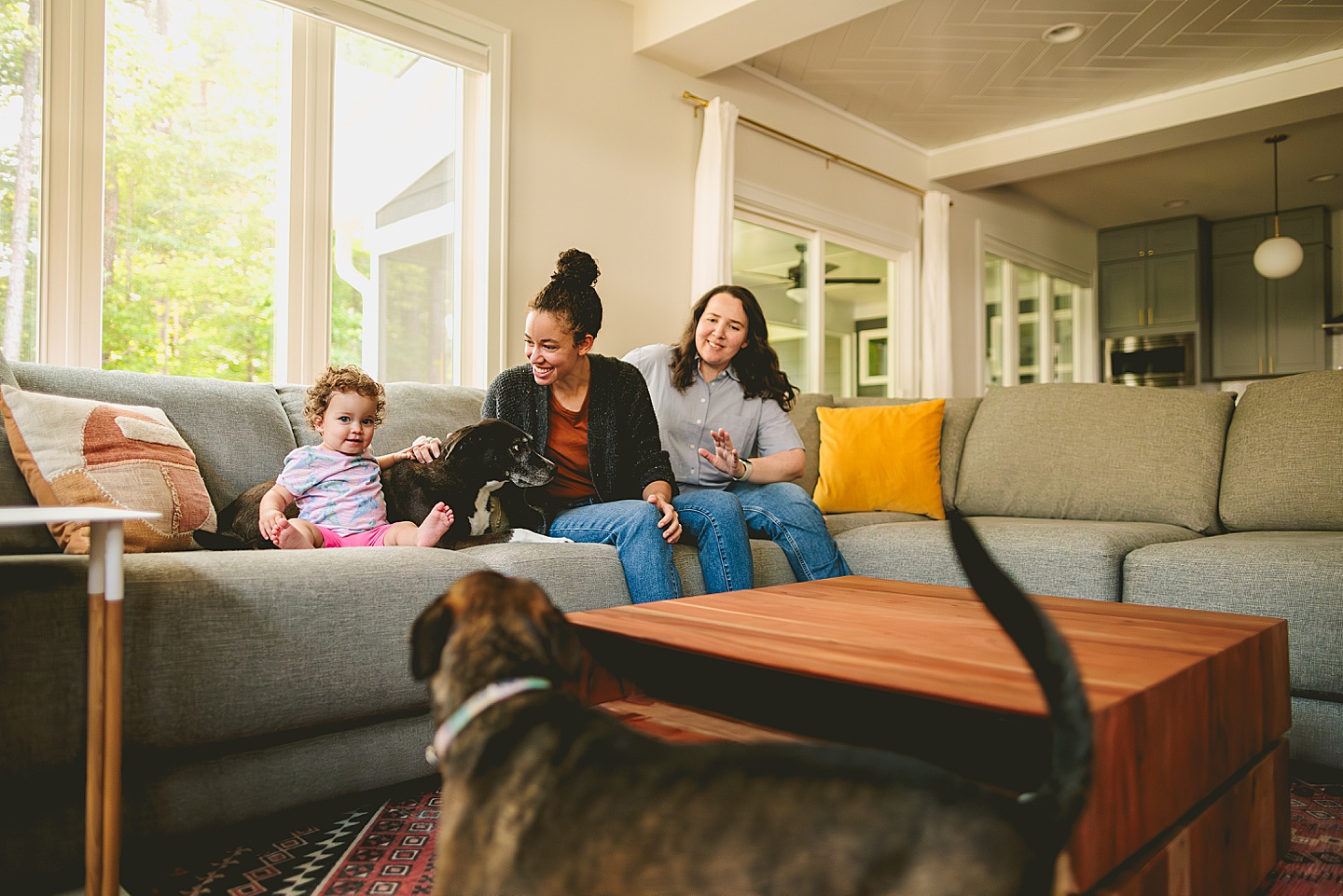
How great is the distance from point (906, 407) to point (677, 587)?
159 cm

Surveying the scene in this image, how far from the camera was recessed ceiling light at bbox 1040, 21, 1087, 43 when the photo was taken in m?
4.00

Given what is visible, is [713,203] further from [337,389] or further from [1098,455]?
[337,389]

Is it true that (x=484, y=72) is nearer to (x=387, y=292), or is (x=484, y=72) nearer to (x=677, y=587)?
(x=387, y=292)

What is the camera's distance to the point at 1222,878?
3.51ft

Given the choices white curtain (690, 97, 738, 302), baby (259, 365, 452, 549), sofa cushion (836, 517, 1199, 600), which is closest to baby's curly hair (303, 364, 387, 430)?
baby (259, 365, 452, 549)

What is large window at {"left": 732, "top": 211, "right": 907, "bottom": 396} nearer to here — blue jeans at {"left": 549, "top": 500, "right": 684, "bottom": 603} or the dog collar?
blue jeans at {"left": 549, "top": 500, "right": 684, "bottom": 603}

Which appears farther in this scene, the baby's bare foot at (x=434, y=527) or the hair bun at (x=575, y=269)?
the hair bun at (x=575, y=269)

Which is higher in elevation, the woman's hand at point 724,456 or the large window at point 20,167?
the large window at point 20,167

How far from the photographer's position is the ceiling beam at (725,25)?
3.47 m

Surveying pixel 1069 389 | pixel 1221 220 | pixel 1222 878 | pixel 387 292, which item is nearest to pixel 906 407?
pixel 1069 389

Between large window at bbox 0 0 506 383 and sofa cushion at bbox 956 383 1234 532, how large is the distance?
193 centimetres

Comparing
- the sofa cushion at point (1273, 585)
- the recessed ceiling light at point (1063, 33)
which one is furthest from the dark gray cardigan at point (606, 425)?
the recessed ceiling light at point (1063, 33)

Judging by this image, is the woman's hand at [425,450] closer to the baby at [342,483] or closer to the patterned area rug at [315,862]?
the baby at [342,483]

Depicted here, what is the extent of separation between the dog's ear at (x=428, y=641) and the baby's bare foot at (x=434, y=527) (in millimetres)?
1054
